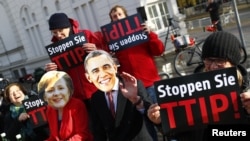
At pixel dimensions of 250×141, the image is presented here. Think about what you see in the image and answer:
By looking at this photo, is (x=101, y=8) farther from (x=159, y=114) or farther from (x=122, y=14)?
(x=159, y=114)

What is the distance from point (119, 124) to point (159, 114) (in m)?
0.49

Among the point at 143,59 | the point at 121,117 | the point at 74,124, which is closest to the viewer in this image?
the point at 121,117

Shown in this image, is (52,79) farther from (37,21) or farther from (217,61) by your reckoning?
(37,21)

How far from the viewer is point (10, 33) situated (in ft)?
70.2

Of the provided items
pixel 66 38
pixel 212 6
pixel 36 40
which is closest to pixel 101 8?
pixel 212 6

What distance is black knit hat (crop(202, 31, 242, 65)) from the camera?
7.00ft

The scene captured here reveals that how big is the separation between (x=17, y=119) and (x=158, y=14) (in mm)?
9984

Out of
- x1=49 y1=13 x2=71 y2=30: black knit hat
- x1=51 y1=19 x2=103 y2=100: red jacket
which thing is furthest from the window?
x1=49 y1=13 x2=71 y2=30: black knit hat

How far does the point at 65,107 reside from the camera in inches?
112

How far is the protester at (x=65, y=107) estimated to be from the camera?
9.22 feet

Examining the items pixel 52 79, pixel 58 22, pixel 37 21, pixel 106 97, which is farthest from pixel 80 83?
pixel 37 21

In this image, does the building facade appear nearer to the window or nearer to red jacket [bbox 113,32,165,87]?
the window

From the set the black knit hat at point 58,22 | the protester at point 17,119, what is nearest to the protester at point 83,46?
the black knit hat at point 58,22

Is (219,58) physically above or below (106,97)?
above
